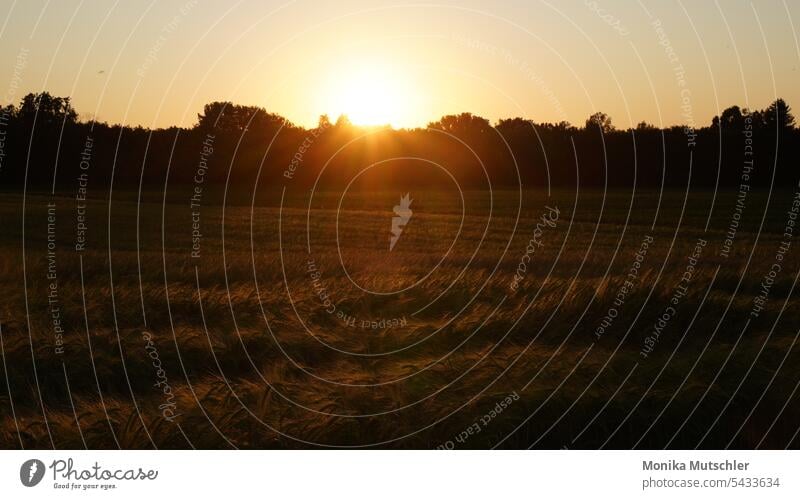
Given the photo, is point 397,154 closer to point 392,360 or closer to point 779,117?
point 779,117

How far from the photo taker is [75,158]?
147 ft

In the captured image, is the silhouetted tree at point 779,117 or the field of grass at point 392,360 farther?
the silhouetted tree at point 779,117

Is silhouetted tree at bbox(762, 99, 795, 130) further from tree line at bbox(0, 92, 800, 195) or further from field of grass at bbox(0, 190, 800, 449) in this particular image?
field of grass at bbox(0, 190, 800, 449)

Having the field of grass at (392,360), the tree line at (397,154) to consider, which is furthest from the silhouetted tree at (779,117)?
the field of grass at (392,360)

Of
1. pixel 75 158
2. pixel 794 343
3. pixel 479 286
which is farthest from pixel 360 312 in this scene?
pixel 75 158

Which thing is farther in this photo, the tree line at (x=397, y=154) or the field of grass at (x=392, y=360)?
the tree line at (x=397, y=154)

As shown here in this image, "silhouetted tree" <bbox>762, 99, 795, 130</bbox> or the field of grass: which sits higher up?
"silhouetted tree" <bbox>762, 99, 795, 130</bbox>

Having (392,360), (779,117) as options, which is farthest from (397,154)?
(392,360)

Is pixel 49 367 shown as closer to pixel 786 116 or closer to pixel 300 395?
pixel 300 395

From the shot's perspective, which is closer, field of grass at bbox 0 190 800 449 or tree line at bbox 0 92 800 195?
field of grass at bbox 0 190 800 449

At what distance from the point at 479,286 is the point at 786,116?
31.3m

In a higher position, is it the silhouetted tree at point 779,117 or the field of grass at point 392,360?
the silhouetted tree at point 779,117

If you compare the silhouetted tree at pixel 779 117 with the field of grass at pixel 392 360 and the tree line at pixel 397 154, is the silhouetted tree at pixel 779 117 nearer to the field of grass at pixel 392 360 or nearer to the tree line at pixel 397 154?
the tree line at pixel 397 154

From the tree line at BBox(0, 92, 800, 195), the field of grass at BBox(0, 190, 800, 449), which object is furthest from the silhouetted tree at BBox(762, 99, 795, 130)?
the field of grass at BBox(0, 190, 800, 449)
